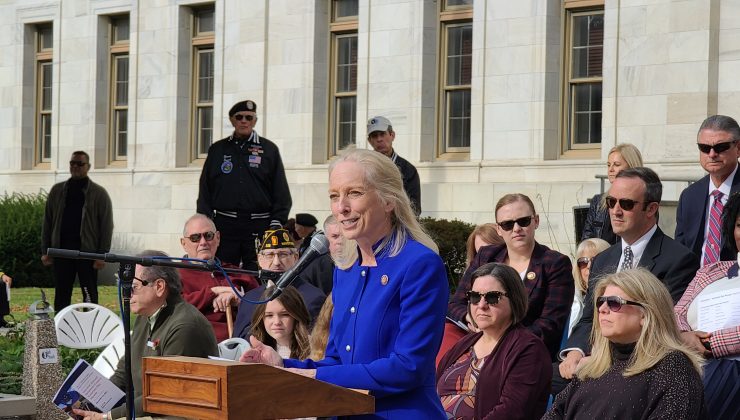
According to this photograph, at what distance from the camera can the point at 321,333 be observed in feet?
26.0

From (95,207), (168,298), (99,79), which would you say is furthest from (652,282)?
(99,79)

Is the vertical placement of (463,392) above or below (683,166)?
below

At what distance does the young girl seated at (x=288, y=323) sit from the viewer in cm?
834

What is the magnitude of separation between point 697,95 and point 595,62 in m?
1.99

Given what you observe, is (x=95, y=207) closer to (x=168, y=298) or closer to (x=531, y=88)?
(x=531, y=88)

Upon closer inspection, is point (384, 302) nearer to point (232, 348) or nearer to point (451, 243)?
point (232, 348)

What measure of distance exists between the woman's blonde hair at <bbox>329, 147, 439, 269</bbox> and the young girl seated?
3453mm

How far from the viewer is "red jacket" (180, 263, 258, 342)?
409 inches

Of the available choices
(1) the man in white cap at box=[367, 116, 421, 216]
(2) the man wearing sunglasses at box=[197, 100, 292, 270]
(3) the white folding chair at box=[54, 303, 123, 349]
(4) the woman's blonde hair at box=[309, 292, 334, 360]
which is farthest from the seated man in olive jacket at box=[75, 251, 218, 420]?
(2) the man wearing sunglasses at box=[197, 100, 292, 270]

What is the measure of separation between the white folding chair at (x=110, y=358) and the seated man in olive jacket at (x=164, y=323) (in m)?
1.00

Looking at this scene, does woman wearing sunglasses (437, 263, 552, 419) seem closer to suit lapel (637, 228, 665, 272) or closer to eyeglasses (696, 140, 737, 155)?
suit lapel (637, 228, 665, 272)

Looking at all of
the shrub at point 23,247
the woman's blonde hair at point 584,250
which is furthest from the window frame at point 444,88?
the woman's blonde hair at point 584,250

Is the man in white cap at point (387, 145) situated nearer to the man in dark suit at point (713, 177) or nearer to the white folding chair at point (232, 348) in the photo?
the white folding chair at point (232, 348)

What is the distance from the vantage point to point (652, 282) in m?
6.12
